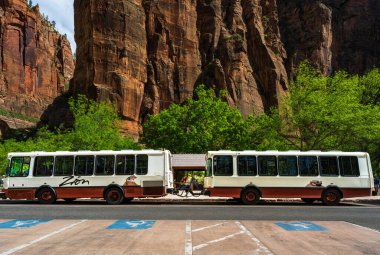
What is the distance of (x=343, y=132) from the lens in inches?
1271

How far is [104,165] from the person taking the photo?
21359mm

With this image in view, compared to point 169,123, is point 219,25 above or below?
above

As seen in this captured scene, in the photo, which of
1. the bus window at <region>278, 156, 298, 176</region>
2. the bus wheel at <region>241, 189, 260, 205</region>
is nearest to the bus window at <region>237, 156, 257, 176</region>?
the bus wheel at <region>241, 189, 260, 205</region>

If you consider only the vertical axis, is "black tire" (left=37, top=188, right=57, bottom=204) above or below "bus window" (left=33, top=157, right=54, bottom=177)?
below

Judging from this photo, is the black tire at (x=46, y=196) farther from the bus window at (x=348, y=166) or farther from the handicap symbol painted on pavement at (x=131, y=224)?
the bus window at (x=348, y=166)

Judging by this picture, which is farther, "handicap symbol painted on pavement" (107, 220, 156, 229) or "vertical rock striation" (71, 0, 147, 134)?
"vertical rock striation" (71, 0, 147, 134)

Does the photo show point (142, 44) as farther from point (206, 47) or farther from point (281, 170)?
point (281, 170)

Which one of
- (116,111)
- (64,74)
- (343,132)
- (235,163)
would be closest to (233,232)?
(235,163)

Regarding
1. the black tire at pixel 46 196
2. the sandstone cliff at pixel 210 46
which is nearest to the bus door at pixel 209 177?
the black tire at pixel 46 196

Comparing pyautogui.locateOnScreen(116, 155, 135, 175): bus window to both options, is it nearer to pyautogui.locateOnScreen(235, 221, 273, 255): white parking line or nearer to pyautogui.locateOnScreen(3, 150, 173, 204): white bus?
pyautogui.locateOnScreen(3, 150, 173, 204): white bus

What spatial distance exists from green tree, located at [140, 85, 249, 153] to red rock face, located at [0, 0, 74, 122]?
71.6 metres

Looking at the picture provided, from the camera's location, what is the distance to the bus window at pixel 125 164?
21219mm

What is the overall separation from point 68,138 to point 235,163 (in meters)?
29.3

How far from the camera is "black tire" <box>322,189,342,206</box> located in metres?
21.1
